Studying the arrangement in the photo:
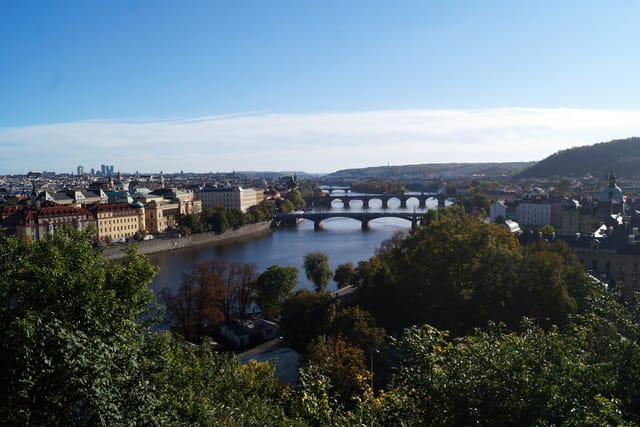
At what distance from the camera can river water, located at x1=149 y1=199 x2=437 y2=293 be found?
23.9m

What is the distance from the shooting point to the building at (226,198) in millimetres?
50000

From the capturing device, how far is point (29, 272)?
4.51m

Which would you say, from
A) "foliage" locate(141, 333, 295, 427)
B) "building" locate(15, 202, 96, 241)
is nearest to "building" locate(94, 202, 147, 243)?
"building" locate(15, 202, 96, 241)

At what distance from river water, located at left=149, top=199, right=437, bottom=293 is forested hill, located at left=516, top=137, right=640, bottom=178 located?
44413mm

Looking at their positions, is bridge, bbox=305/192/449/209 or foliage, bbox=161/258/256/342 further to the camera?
bridge, bbox=305/192/449/209

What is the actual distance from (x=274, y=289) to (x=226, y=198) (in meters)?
35.9

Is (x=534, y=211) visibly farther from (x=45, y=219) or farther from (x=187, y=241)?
(x=45, y=219)

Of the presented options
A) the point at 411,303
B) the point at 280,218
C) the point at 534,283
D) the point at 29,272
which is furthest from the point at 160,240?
the point at 29,272

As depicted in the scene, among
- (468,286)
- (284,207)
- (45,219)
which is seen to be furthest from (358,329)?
(284,207)

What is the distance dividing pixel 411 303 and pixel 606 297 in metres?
6.52

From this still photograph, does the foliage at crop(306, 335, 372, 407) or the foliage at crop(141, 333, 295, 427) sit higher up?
the foliage at crop(141, 333, 295, 427)

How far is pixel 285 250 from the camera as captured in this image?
1166 inches

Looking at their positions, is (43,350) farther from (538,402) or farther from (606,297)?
(606,297)

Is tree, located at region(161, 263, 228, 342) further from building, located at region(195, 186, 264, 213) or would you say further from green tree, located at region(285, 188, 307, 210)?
green tree, located at region(285, 188, 307, 210)
